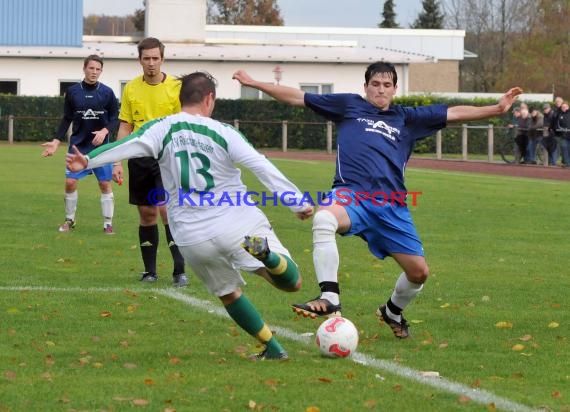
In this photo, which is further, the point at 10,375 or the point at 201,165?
the point at 201,165

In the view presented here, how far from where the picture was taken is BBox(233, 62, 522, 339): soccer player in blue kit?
8242 mm

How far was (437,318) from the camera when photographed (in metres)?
9.34

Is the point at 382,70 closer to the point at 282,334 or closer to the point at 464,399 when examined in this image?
the point at 282,334

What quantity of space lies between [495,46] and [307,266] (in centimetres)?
7984

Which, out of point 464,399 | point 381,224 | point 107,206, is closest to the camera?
point 464,399

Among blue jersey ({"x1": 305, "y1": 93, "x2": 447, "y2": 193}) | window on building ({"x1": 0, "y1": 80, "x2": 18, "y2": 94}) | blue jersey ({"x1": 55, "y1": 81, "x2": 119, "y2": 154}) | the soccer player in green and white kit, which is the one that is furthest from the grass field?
window on building ({"x1": 0, "y1": 80, "x2": 18, "y2": 94})

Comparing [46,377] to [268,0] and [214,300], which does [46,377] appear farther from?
[268,0]

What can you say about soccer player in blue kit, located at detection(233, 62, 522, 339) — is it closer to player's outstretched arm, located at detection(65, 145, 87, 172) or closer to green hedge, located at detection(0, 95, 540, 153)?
player's outstretched arm, located at detection(65, 145, 87, 172)

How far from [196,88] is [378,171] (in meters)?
1.63

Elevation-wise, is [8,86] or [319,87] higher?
[319,87]

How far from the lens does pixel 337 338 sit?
743 cm

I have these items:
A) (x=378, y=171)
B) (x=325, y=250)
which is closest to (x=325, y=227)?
(x=325, y=250)

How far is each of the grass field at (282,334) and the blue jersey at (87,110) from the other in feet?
4.11

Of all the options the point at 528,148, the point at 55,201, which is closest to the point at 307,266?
the point at 55,201
